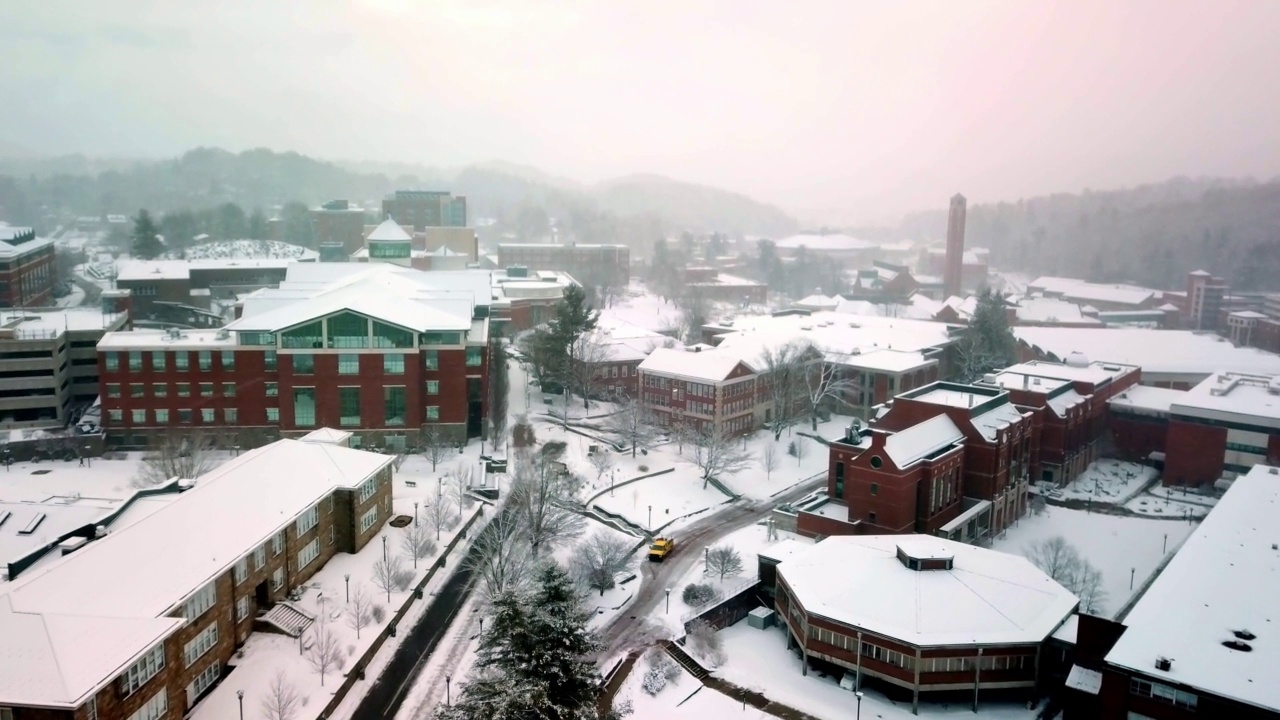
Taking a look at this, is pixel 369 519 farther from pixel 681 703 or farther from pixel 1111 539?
pixel 1111 539

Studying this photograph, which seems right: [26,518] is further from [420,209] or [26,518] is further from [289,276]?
[420,209]

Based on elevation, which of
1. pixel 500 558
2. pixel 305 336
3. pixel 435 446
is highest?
pixel 305 336

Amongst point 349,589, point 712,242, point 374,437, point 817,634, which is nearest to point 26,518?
point 349,589

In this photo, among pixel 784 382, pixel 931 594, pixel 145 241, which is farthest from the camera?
pixel 145 241

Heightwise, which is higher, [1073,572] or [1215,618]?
[1215,618]

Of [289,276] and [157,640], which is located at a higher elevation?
[289,276]

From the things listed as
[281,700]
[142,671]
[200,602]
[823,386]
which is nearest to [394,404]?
[200,602]

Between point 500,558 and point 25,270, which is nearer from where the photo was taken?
point 500,558

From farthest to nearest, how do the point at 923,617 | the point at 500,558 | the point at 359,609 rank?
the point at 500,558 < the point at 359,609 < the point at 923,617
